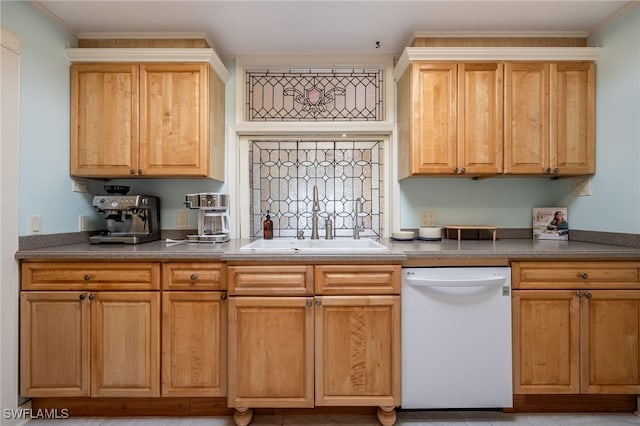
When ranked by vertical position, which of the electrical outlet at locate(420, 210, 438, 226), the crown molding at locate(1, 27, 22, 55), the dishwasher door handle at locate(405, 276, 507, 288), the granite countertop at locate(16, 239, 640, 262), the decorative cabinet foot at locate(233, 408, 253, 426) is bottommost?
the decorative cabinet foot at locate(233, 408, 253, 426)

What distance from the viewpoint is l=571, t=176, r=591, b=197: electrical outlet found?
2381 mm

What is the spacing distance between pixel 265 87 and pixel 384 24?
0.96 meters

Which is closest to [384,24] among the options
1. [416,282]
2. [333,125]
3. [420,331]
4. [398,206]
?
[333,125]

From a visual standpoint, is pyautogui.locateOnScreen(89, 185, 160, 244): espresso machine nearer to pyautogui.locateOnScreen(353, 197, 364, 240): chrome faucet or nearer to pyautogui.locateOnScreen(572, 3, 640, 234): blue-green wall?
pyautogui.locateOnScreen(353, 197, 364, 240): chrome faucet

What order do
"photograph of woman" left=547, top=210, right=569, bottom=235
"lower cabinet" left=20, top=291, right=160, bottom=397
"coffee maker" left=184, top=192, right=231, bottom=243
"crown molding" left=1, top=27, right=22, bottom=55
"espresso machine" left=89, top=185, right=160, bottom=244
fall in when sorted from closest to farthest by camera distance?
"crown molding" left=1, top=27, right=22, bottom=55 < "lower cabinet" left=20, top=291, right=160, bottom=397 < "espresso machine" left=89, top=185, right=160, bottom=244 < "coffee maker" left=184, top=192, right=231, bottom=243 < "photograph of woman" left=547, top=210, right=569, bottom=235

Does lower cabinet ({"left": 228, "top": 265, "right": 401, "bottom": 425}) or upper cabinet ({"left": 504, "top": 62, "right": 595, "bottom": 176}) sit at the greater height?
upper cabinet ({"left": 504, "top": 62, "right": 595, "bottom": 176})

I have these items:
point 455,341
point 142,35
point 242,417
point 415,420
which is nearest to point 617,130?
point 455,341

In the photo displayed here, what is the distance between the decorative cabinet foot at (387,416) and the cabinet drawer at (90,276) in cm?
136

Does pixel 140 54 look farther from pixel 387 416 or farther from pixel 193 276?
pixel 387 416

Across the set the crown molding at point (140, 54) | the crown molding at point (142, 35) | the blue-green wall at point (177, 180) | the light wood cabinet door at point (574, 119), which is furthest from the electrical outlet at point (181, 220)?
the light wood cabinet door at point (574, 119)

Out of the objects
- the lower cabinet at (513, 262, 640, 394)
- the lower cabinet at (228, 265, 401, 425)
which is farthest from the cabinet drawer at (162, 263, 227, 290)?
the lower cabinet at (513, 262, 640, 394)

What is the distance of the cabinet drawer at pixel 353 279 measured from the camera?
6.21 ft

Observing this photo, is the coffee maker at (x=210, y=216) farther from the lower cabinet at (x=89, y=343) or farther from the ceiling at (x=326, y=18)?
the ceiling at (x=326, y=18)

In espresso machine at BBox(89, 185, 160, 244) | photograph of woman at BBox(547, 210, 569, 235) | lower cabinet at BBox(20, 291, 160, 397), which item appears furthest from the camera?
photograph of woman at BBox(547, 210, 569, 235)
